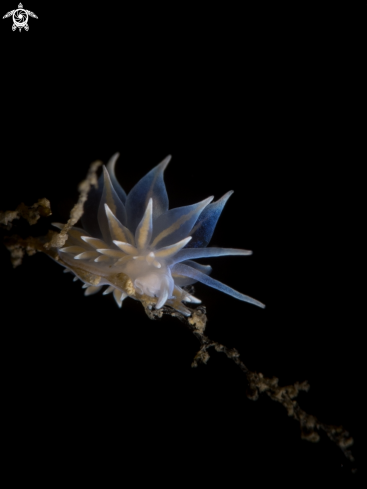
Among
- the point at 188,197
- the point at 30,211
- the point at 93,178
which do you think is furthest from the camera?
the point at 188,197

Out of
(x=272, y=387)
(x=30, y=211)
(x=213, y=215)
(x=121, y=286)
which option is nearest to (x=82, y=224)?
(x=30, y=211)

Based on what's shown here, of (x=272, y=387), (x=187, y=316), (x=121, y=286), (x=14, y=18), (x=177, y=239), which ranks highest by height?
(x=14, y=18)

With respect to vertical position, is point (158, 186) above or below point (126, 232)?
above

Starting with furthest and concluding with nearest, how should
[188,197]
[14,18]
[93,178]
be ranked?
[188,197], [14,18], [93,178]

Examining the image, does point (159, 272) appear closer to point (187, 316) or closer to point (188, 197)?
point (187, 316)

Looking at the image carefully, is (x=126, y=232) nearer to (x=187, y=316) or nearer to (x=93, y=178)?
(x=93, y=178)

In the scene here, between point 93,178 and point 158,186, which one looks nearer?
point 93,178
